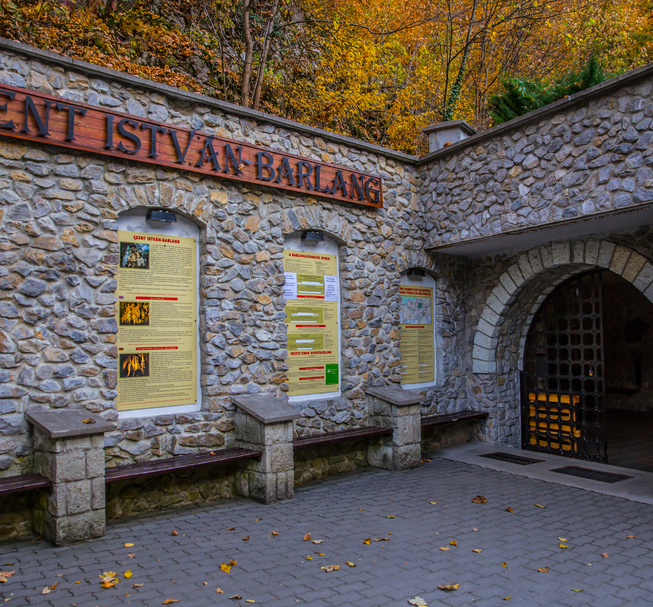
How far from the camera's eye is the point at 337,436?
5.70 m

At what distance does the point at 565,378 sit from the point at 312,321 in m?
4.01

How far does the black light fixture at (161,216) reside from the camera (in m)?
4.90

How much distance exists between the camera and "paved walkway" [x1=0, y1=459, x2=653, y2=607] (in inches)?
121

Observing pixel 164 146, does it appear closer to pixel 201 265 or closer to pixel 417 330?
pixel 201 265

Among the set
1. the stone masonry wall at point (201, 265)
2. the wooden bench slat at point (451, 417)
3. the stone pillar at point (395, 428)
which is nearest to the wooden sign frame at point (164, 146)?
the stone masonry wall at point (201, 265)

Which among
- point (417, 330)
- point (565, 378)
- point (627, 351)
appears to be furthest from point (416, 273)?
point (627, 351)

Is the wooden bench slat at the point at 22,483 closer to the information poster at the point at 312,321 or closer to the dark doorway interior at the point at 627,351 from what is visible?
the information poster at the point at 312,321

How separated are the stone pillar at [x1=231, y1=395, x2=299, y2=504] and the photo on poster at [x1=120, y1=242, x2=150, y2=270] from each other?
5.21ft

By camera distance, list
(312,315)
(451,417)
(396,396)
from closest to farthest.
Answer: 1. (312,315)
2. (396,396)
3. (451,417)

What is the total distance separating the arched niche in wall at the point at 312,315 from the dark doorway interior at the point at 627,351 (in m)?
6.90

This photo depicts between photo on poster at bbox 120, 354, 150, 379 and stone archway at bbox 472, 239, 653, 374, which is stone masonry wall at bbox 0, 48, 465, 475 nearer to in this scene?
photo on poster at bbox 120, 354, 150, 379

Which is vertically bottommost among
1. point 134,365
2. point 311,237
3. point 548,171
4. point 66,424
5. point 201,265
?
point 66,424

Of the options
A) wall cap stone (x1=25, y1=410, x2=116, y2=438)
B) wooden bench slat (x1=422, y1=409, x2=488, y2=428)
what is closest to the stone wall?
wooden bench slat (x1=422, y1=409, x2=488, y2=428)

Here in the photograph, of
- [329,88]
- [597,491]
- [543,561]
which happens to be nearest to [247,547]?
[543,561]
